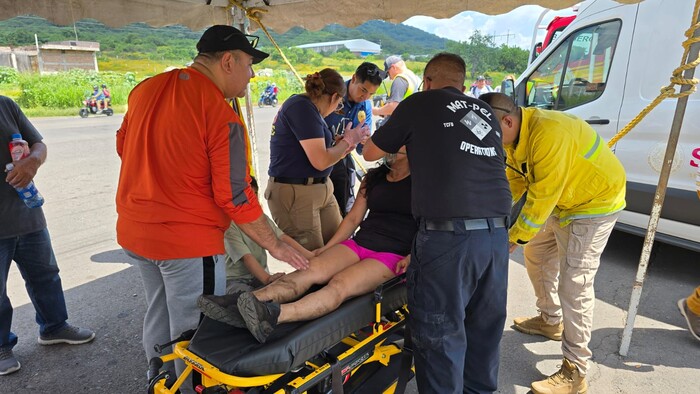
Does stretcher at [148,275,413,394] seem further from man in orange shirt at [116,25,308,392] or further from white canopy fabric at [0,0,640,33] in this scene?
white canopy fabric at [0,0,640,33]

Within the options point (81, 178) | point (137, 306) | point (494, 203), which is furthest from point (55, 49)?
point (494, 203)

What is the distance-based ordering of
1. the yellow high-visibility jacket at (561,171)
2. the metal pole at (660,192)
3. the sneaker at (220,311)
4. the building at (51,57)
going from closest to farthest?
the sneaker at (220,311)
the yellow high-visibility jacket at (561,171)
the metal pole at (660,192)
the building at (51,57)

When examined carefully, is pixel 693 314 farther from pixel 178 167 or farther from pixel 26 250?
pixel 26 250

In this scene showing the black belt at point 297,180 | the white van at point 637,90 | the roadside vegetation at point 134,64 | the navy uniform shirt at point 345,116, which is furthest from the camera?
the roadside vegetation at point 134,64

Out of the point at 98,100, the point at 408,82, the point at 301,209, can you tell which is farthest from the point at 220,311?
the point at 98,100

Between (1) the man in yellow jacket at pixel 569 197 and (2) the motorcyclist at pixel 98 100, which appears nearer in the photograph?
(1) the man in yellow jacket at pixel 569 197

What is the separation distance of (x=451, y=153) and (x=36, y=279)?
2.76 meters

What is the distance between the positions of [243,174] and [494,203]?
113 centimetres

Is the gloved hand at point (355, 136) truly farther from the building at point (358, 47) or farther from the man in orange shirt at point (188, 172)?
the building at point (358, 47)

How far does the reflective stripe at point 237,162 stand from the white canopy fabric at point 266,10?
75.2 inches

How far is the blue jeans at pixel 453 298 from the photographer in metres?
1.88

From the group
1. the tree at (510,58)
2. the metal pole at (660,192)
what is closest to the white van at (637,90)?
the metal pole at (660,192)

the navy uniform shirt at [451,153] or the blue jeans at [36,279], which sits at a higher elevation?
the navy uniform shirt at [451,153]

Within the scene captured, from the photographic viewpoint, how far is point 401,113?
1949mm
